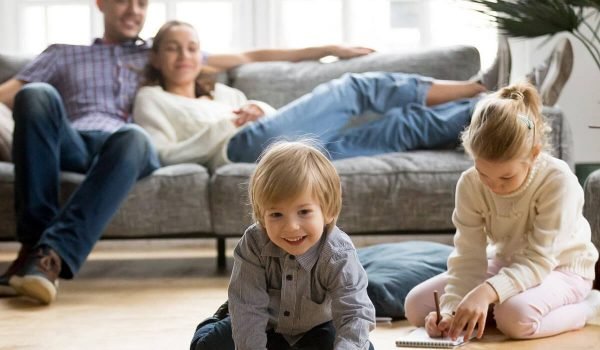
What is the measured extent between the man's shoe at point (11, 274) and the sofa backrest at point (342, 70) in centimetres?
122

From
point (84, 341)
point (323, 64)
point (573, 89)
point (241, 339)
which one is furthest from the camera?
point (573, 89)

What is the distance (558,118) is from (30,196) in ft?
5.44

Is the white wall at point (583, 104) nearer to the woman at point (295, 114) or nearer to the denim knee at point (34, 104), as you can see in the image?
the woman at point (295, 114)

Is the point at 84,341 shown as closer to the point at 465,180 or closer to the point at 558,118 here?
the point at 465,180

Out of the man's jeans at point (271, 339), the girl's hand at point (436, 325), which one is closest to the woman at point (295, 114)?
the girl's hand at point (436, 325)

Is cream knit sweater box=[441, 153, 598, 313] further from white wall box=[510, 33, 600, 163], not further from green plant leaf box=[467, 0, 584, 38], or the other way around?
white wall box=[510, 33, 600, 163]

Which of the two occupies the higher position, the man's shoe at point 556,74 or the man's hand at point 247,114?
the man's shoe at point 556,74

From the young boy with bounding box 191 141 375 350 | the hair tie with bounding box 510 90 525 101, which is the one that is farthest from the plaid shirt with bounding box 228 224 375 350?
the hair tie with bounding box 510 90 525 101

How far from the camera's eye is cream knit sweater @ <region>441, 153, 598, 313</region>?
223cm

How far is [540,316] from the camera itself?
2246mm

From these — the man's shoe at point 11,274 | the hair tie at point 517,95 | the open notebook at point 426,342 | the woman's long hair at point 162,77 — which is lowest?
the man's shoe at point 11,274

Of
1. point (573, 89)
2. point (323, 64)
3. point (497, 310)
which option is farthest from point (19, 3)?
point (497, 310)

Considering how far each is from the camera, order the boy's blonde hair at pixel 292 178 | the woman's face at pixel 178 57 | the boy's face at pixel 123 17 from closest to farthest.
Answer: the boy's blonde hair at pixel 292 178, the woman's face at pixel 178 57, the boy's face at pixel 123 17

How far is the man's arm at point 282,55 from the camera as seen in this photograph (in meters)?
3.92
